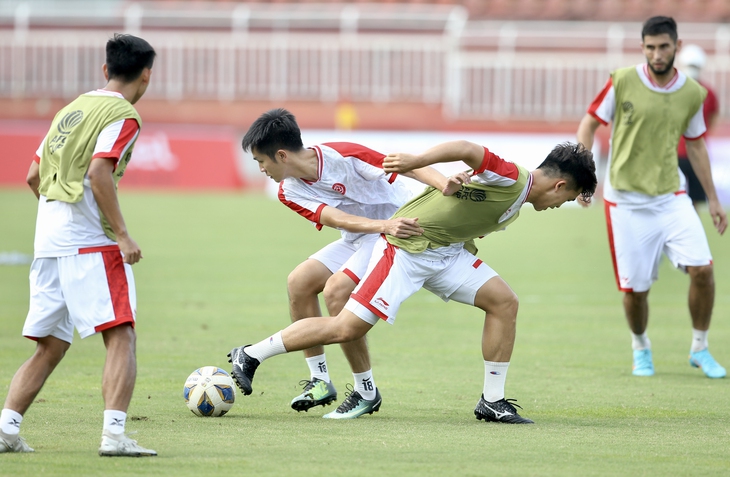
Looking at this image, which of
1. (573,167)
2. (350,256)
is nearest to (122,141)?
(350,256)

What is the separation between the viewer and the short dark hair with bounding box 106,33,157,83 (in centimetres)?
547

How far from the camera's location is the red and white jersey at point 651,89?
869 centimetres

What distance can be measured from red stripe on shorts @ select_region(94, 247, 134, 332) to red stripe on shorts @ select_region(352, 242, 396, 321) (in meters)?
1.49

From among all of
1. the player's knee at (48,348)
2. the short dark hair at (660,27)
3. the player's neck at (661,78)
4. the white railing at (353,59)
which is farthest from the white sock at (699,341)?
the white railing at (353,59)

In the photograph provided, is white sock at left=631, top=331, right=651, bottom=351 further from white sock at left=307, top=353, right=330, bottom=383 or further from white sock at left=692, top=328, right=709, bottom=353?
white sock at left=307, top=353, right=330, bottom=383

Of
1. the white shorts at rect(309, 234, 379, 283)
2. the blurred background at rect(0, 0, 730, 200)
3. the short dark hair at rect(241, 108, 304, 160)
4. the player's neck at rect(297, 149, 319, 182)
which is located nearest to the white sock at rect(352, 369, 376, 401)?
the white shorts at rect(309, 234, 379, 283)

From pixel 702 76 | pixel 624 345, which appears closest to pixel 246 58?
pixel 702 76

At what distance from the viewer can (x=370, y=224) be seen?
648 centimetres

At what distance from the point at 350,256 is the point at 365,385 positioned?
903 millimetres

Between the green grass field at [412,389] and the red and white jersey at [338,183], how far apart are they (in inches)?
53.0

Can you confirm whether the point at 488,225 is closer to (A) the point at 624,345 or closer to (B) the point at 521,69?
(A) the point at 624,345

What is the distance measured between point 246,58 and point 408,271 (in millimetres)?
26857

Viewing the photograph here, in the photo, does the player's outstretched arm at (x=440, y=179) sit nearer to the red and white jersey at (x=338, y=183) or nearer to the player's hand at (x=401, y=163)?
the player's hand at (x=401, y=163)

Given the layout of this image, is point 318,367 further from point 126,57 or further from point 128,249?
point 126,57
